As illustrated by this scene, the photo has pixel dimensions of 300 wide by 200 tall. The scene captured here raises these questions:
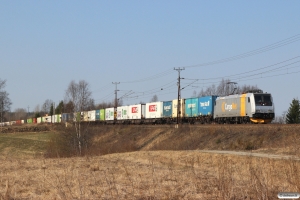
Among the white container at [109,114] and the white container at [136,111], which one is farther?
the white container at [109,114]

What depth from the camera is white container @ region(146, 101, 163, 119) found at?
6928 cm

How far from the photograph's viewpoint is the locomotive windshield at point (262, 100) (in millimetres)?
44391

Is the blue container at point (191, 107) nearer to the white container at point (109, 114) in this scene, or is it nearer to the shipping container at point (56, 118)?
the white container at point (109, 114)

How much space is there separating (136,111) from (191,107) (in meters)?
17.0

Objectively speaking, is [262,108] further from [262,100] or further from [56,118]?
[56,118]

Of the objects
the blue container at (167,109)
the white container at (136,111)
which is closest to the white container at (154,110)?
the blue container at (167,109)

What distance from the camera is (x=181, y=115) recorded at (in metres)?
64.1

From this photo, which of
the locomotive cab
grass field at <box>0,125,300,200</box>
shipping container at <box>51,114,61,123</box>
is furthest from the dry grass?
shipping container at <box>51,114,61,123</box>

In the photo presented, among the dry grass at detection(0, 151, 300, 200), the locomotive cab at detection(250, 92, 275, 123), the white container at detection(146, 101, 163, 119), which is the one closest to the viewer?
the dry grass at detection(0, 151, 300, 200)

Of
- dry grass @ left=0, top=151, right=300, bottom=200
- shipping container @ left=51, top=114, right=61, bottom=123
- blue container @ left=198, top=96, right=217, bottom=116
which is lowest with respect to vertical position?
dry grass @ left=0, top=151, right=300, bottom=200

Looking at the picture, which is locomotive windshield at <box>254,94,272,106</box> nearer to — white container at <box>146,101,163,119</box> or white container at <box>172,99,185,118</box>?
A: white container at <box>172,99,185,118</box>

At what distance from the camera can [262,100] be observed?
44594mm

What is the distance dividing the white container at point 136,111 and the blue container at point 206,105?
57.8 feet

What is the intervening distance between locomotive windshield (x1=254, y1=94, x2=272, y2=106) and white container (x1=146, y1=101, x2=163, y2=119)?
83.1ft
